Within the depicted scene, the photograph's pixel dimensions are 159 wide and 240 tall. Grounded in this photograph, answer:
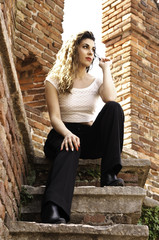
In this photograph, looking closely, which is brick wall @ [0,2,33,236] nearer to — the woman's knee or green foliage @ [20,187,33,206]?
green foliage @ [20,187,33,206]

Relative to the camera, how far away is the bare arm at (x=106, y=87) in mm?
3262

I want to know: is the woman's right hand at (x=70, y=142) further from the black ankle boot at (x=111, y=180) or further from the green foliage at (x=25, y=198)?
the green foliage at (x=25, y=198)

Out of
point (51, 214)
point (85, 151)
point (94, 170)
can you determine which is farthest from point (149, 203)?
point (51, 214)

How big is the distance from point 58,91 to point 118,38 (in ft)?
12.0

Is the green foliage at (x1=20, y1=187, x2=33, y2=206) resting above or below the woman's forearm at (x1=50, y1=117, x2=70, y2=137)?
below

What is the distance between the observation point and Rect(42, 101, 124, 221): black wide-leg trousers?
261cm

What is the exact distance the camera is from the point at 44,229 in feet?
7.66

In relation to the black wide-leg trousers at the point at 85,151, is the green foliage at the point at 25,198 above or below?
below

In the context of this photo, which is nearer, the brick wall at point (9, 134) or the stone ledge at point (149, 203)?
the brick wall at point (9, 134)

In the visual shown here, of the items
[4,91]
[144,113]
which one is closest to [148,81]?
[144,113]

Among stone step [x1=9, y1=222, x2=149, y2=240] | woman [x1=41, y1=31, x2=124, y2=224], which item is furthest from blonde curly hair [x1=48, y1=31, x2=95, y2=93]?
stone step [x1=9, y1=222, x2=149, y2=240]

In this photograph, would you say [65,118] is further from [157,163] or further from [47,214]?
[157,163]

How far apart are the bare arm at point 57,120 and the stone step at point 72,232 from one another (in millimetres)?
636

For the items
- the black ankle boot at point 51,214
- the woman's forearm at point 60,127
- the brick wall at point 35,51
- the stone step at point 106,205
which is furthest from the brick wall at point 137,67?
the black ankle boot at point 51,214
